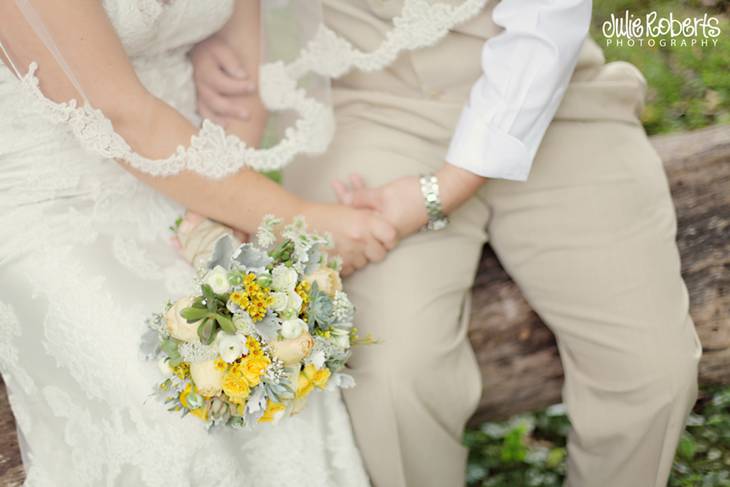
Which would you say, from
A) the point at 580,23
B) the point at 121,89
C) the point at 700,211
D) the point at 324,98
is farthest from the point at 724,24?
the point at 121,89

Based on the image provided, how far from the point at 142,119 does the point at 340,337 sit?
0.51 m

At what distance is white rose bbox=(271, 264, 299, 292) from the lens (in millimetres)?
1235

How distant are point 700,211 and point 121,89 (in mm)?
1247

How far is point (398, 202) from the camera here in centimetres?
155

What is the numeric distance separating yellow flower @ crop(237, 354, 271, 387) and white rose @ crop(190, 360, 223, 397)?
0.04 meters

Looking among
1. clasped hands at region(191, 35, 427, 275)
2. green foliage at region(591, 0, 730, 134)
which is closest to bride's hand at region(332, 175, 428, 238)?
clasped hands at region(191, 35, 427, 275)

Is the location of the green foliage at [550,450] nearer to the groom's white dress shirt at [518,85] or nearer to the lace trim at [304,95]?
the groom's white dress shirt at [518,85]

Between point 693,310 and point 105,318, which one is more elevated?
→ point 105,318

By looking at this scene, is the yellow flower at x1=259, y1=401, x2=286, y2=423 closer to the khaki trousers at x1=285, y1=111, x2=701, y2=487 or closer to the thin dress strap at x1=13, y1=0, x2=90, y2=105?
the khaki trousers at x1=285, y1=111, x2=701, y2=487

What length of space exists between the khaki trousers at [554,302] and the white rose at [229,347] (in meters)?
0.34

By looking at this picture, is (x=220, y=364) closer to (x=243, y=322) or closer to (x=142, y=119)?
(x=243, y=322)

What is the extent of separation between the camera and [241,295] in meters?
1.19

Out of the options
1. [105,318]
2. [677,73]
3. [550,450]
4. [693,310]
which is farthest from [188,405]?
[677,73]

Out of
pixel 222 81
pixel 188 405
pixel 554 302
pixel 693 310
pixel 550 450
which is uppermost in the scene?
pixel 222 81
